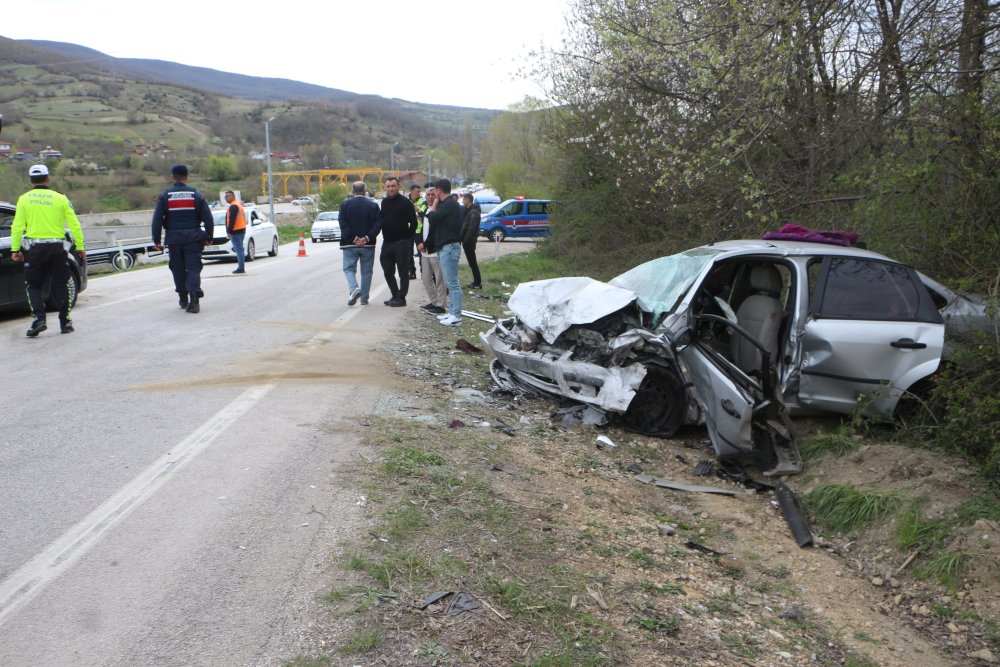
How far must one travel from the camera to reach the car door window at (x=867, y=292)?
6.50 m

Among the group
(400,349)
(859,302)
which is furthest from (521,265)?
(859,302)

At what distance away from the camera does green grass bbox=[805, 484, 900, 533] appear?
5.32 meters

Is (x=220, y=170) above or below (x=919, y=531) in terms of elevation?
above

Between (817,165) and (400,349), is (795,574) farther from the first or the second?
(817,165)

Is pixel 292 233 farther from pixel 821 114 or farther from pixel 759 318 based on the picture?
pixel 759 318

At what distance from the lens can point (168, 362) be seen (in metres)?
8.07

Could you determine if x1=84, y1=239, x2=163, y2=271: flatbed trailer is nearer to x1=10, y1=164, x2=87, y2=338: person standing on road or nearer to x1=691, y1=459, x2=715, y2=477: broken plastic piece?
x1=10, y1=164, x2=87, y2=338: person standing on road

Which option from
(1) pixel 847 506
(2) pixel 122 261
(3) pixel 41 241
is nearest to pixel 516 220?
(2) pixel 122 261

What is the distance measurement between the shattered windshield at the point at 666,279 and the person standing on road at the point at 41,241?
21.2 ft

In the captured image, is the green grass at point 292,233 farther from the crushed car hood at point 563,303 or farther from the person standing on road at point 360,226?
the crushed car hood at point 563,303

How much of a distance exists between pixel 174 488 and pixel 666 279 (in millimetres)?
4618

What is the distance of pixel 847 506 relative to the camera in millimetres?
5492

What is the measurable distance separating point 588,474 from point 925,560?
2.22m

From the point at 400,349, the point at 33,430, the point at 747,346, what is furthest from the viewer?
the point at 400,349
